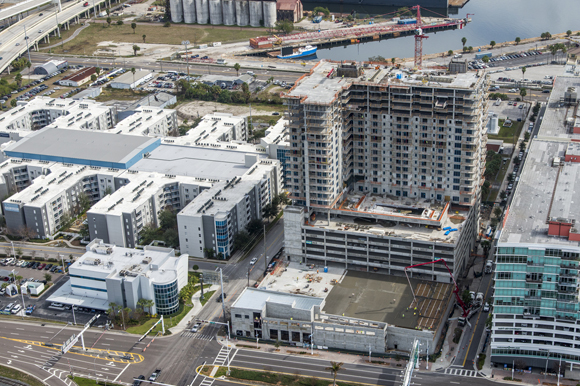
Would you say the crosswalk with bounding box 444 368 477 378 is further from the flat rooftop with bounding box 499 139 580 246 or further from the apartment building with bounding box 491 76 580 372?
the flat rooftop with bounding box 499 139 580 246

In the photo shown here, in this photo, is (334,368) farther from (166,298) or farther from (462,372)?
(166,298)

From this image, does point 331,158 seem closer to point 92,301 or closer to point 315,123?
point 315,123

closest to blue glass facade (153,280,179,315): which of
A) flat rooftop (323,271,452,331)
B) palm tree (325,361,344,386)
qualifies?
flat rooftop (323,271,452,331)

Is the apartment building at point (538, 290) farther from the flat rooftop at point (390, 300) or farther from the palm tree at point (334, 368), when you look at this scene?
the palm tree at point (334, 368)

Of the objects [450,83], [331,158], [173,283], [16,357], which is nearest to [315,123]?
[331,158]

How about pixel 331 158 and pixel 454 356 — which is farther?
pixel 331 158

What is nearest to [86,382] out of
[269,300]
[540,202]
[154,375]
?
[154,375]

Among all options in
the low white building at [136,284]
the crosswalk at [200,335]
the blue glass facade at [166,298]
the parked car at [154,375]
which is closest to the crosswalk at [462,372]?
the crosswalk at [200,335]
